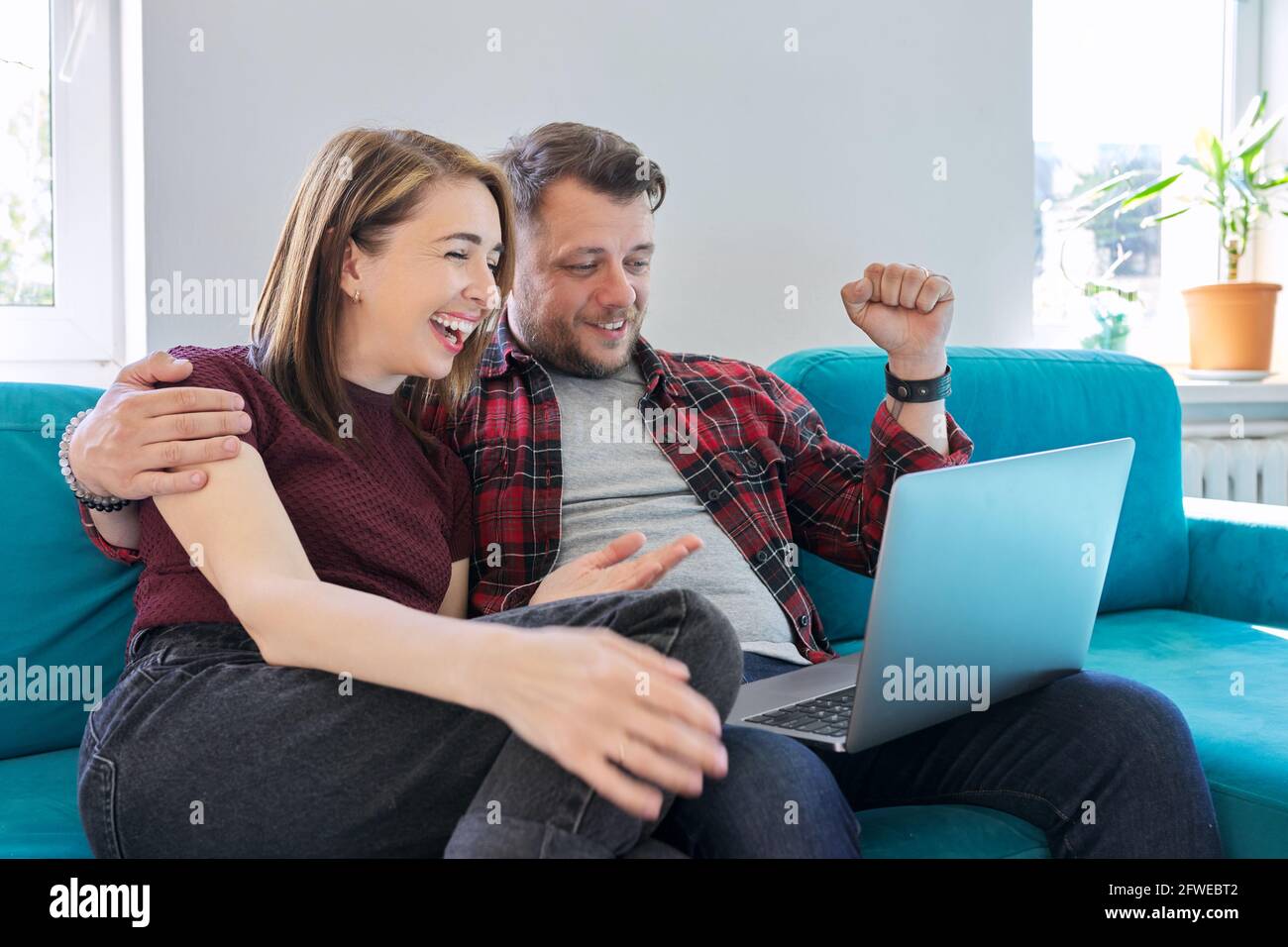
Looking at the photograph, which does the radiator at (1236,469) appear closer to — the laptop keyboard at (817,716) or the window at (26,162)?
the laptop keyboard at (817,716)

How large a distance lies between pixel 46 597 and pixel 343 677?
60 centimetres

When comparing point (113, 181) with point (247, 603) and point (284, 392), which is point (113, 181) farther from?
point (247, 603)

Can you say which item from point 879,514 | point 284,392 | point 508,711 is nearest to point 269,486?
point 284,392

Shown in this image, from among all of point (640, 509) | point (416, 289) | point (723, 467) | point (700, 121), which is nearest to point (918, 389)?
point (723, 467)

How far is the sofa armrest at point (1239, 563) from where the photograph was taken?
1.95m

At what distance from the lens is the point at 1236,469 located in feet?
9.16

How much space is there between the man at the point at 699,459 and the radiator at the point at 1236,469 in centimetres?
135

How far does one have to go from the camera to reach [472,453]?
4.97 ft

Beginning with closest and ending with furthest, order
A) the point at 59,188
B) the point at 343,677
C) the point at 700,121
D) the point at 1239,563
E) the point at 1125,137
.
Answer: the point at 343,677 → the point at 59,188 → the point at 1239,563 → the point at 700,121 → the point at 1125,137

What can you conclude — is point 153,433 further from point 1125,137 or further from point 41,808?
point 1125,137

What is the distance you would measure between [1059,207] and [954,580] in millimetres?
2260

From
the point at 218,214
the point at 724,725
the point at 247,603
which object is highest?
the point at 218,214

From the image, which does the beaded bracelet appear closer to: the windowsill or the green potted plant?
the windowsill

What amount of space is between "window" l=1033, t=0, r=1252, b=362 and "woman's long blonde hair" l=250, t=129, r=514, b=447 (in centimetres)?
201
